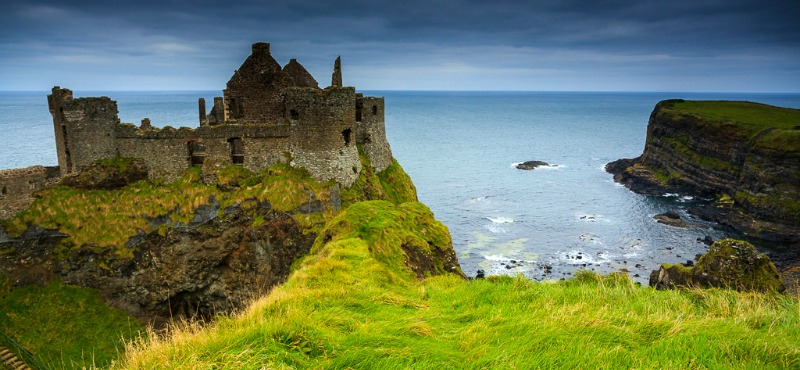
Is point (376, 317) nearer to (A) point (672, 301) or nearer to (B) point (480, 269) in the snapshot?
(A) point (672, 301)

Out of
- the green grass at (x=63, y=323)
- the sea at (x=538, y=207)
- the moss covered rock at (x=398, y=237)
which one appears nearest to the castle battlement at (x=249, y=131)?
the green grass at (x=63, y=323)

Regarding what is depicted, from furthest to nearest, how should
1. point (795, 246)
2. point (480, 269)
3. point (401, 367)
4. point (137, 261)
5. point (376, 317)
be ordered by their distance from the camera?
point (795, 246) < point (480, 269) < point (137, 261) < point (376, 317) < point (401, 367)

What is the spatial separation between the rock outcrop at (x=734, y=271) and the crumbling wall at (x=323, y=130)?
19075mm

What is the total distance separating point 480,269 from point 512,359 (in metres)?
39.5

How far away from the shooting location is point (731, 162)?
76938mm

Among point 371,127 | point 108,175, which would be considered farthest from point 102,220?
point 371,127

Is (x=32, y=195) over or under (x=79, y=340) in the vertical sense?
over

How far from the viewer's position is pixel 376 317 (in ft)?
28.5

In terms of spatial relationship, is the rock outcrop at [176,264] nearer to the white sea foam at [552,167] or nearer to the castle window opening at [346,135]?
the castle window opening at [346,135]

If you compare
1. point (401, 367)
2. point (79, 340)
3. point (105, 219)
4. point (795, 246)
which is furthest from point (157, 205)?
point (795, 246)

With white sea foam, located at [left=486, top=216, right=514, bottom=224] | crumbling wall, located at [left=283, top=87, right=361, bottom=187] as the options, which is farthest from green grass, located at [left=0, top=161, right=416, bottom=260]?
white sea foam, located at [left=486, top=216, right=514, bottom=224]

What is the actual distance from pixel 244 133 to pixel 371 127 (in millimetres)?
8655

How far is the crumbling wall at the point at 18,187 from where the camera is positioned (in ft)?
90.2

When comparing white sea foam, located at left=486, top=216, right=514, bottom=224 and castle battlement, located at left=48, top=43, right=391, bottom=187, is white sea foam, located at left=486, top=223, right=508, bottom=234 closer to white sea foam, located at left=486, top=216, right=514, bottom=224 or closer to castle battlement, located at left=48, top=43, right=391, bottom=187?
white sea foam, located at left=486, top=216, right=514, bottom=224
